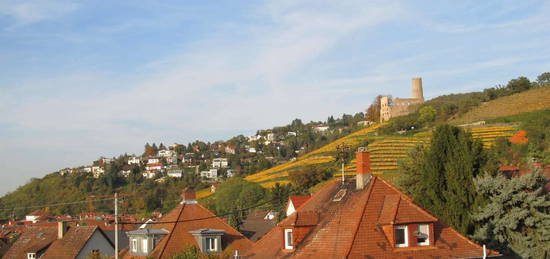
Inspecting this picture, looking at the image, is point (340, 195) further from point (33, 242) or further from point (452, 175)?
point (33, 242)

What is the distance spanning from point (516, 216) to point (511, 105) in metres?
71.6

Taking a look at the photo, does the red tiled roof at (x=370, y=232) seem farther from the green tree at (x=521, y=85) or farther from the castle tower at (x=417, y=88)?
the castle tower at (x=417, y=88)

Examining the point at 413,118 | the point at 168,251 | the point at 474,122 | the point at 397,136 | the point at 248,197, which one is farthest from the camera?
the point at 413,118

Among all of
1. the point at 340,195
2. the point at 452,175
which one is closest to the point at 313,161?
the point at 452,175

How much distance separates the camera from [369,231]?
23516 millimetres

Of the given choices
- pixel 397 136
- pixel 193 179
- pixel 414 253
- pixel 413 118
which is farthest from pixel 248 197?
pixel 193 179

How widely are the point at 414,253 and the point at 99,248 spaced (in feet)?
92.6

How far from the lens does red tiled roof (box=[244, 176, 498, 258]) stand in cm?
2311

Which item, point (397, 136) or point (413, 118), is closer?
point (397, 136)

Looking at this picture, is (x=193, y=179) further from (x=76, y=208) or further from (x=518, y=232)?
(x=518, y=232)

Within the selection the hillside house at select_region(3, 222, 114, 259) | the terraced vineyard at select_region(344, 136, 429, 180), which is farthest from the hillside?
the hillside house at select_region(3, 222, 114, 259)

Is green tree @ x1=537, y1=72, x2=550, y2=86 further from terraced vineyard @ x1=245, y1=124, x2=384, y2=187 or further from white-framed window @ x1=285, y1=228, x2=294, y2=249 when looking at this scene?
white-framed window @ x1=285, y1=228, x2=294, y2=249

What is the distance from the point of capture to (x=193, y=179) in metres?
176

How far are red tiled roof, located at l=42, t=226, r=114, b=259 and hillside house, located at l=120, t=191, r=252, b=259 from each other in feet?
31.9
